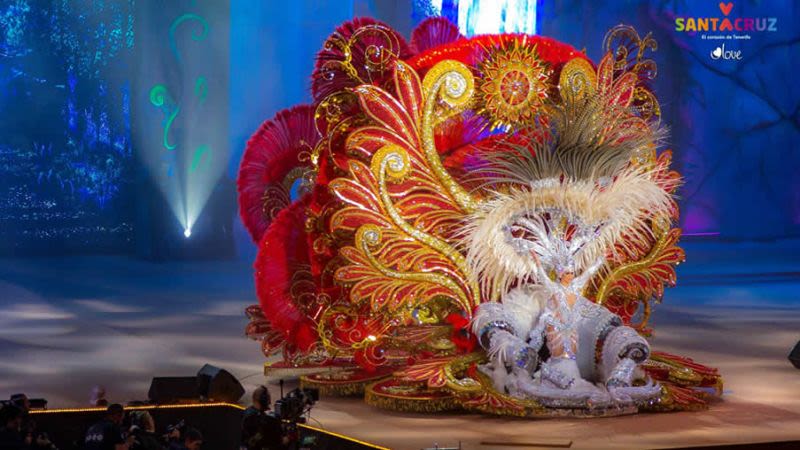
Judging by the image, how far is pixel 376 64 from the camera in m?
8.38

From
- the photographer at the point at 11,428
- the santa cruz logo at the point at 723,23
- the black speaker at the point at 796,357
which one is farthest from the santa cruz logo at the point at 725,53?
the photographer at the point at 11,428

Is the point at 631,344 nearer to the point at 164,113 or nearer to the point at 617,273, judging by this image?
the point at 617,273

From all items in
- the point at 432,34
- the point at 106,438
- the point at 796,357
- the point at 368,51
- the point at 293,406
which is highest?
the point at 432,34

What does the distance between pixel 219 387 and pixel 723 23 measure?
11.7 metres

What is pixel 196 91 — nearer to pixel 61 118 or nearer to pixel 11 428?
pixel 61 118

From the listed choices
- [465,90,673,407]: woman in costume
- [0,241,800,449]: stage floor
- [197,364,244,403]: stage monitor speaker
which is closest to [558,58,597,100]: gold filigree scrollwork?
[465,90,673,407]: woman in costume

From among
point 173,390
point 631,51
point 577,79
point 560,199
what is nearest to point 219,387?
point 173,390

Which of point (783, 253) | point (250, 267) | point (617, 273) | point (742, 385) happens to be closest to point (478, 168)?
point (617, 273)

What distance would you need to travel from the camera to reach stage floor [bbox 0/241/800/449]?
24.4ft

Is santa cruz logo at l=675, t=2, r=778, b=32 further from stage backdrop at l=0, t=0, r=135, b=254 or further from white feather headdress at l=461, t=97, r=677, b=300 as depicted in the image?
white feather headdress at l=461, t=97, r=677, b=300

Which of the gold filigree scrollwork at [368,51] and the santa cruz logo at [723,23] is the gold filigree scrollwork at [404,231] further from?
the santa cruz logo at [723,23]

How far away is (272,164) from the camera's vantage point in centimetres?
954

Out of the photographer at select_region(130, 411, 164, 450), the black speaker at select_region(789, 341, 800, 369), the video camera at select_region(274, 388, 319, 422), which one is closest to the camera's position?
the photographer at select_region(130, 411, 164, 450)

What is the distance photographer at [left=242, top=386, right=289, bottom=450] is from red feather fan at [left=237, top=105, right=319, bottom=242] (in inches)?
131
